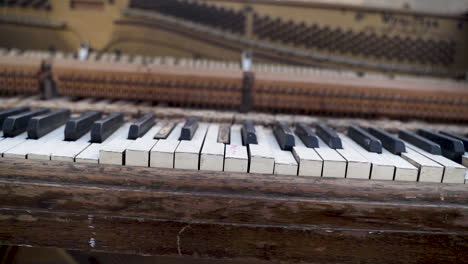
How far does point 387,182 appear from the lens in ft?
3.55

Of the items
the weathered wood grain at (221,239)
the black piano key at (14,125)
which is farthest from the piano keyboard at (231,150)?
the weathered wood grain at (221,239)

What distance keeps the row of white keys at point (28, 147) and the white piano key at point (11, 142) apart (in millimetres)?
20

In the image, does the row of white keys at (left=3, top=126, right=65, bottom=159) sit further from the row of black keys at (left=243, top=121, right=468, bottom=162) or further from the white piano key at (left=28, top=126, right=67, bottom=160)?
the row of black keys at (left=243, top=121, right=468, bottom=162)

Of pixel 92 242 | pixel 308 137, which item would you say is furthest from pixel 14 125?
pixel 308 137

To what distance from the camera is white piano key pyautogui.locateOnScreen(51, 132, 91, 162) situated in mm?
1076

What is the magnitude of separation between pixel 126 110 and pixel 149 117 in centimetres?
33

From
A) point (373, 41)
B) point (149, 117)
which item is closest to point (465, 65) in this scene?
point (373, 41)

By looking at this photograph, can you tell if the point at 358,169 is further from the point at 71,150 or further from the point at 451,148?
the point at 71,150

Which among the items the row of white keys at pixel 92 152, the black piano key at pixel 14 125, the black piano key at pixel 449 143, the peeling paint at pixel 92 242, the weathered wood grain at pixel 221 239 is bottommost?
the peeling paint at pixel 92 242

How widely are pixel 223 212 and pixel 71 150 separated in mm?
629

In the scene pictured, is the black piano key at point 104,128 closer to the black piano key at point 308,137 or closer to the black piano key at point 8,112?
the black piano key at point 8,112

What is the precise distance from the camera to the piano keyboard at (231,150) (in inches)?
42.9

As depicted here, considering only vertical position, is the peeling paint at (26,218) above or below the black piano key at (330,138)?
below

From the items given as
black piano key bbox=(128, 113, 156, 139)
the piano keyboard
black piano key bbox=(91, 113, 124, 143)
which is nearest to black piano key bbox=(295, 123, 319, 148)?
the piano keyboard
